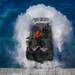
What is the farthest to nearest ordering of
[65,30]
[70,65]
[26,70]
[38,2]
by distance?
[38,2]
[65,30]
[70,65]
[26,70]

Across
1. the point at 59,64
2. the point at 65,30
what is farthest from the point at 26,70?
the point at 65,30

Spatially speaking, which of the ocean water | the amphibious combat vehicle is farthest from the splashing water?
the amphibious combat vehicle

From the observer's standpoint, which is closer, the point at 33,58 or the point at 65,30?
the point at 33,58

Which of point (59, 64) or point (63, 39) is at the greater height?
point (63, 39)

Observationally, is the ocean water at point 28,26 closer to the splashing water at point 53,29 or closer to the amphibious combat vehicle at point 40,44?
the splashing water at point 53,29

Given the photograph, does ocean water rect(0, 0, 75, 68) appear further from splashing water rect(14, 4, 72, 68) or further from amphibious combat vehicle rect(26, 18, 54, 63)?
amphibious combat vehicle rect(26, 18, 54, 63)

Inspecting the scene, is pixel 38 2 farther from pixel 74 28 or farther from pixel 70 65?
pixel 70 65
